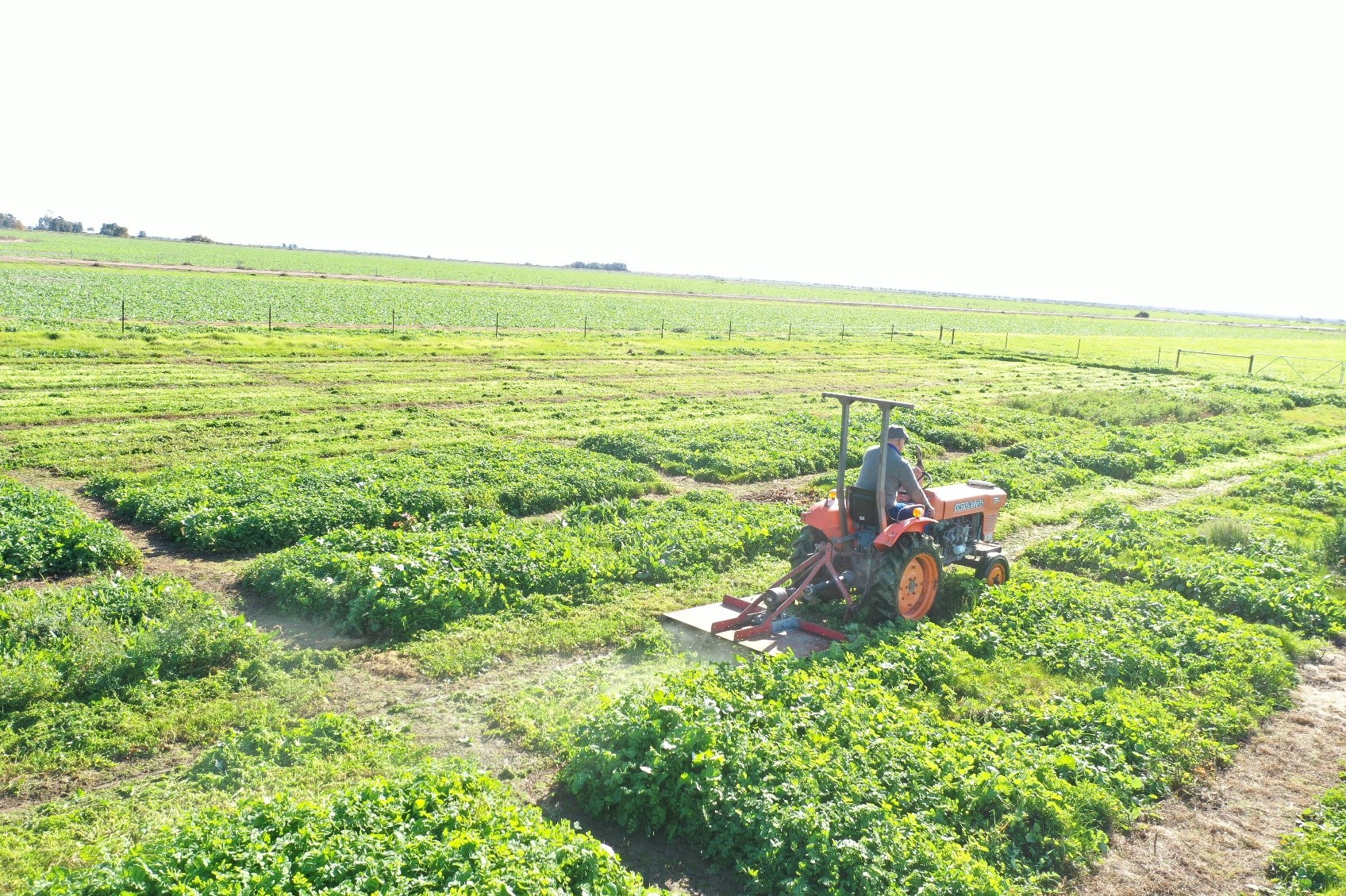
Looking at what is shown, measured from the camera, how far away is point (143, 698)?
859 cm

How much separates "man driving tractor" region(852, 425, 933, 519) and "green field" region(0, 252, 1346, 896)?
4.73 feet

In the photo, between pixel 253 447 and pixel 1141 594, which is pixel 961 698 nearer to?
pixel 1141 594

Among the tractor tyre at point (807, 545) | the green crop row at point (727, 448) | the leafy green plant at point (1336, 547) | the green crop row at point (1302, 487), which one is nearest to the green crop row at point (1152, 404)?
the green crop row at point (1302, 487)

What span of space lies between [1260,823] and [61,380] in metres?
28.4

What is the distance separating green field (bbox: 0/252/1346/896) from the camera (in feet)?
21.0

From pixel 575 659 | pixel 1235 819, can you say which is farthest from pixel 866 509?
pixel 1235 819

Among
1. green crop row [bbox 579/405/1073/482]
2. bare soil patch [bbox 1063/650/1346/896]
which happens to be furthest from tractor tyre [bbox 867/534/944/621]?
green crop row [bbox 579/405/1073/482]

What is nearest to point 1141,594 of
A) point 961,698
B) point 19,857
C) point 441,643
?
point 961,698

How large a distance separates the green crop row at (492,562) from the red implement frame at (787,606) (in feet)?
7.45

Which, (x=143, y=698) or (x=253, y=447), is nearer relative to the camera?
(x=143, y=698)

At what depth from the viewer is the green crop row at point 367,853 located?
5375 millimetres

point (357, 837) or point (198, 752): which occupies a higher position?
point (357, 837)

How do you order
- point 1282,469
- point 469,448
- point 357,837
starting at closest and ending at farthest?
point 357,837, point 469,448, point 1282,469

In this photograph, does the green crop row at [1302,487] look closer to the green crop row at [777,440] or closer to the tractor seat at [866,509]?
the green crop row at [777,440]
